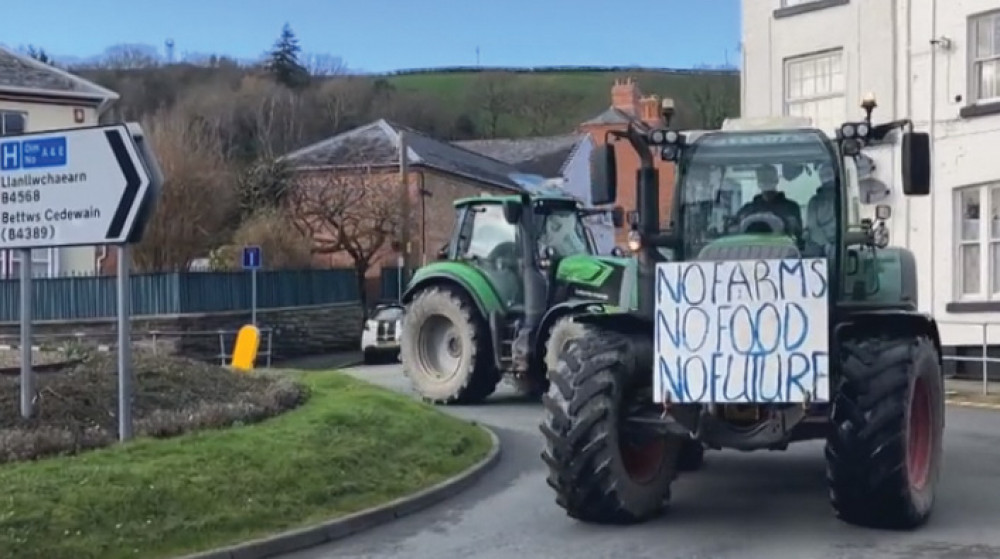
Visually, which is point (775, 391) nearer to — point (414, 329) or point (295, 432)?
point (295, 432)

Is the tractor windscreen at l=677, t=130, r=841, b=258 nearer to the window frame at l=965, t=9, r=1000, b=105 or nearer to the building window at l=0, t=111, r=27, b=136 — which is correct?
the window frame at l=965, t=9, r=1000, b=105

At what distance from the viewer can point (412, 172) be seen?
158ft

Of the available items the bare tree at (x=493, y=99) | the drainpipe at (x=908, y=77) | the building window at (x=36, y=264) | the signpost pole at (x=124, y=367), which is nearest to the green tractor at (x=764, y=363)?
the signpost pole at (x=124, y=367)

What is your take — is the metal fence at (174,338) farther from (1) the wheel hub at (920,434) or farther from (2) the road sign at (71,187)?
(1) the wheel hub at (920,434)

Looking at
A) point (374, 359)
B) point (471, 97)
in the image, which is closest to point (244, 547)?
point (374, 359)

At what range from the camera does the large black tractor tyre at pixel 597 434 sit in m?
10.0

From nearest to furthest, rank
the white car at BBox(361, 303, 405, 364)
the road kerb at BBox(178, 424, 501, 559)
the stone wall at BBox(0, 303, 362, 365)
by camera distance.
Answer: the road kerb at BBox(178, 424, 501, 559)
the white car at BBox(361, 303, 405, 364)
the stone wall at BBox(0, 303, 362, 365)

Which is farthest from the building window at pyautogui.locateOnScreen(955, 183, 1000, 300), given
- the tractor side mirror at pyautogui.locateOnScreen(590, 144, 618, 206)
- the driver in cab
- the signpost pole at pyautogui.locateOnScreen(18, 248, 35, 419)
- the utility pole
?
the utility pole

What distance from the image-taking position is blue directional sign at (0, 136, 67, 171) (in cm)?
1252

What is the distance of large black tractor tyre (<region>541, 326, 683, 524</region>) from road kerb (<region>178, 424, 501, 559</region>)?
1686mm

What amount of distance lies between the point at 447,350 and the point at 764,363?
1078 centimetres

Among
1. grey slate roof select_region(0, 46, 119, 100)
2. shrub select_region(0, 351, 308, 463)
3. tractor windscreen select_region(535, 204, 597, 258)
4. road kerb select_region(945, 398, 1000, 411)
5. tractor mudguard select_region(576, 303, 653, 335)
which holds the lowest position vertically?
road kerb select_region(945, 398, 1000, 411)

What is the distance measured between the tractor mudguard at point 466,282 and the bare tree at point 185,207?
19.9m

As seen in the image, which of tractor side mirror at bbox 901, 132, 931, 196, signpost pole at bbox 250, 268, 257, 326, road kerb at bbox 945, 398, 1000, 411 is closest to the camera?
tractor side mirror at bbox 901, 132, 931, 196
